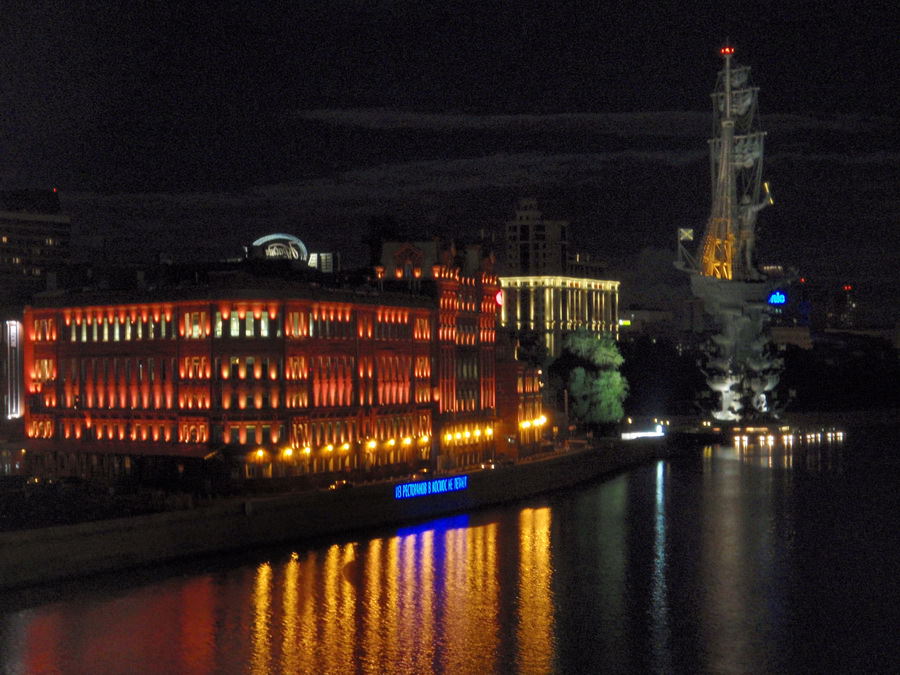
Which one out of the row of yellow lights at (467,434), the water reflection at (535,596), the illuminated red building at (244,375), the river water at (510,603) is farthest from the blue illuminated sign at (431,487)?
the row of yellow lights at (467,434)

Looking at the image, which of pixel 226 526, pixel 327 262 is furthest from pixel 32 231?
pixel 226 526

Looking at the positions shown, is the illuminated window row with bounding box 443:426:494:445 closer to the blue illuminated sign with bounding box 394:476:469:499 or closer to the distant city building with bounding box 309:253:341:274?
the blue illuminated sign with bounding box 394:476:469:499

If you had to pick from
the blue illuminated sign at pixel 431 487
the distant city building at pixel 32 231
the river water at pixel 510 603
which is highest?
the distant city building at pixel 32 231

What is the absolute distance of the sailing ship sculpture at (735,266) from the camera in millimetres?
120875

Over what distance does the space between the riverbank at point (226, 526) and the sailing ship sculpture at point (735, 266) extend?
51.7 metres

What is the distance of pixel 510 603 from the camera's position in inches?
1907

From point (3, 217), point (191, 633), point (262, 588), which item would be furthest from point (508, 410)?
point (3, 217)

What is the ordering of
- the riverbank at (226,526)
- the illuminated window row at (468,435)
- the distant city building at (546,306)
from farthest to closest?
the distant city building at (546,306)
the illuminated window row at (468,435)
the riverbank at (226,526)

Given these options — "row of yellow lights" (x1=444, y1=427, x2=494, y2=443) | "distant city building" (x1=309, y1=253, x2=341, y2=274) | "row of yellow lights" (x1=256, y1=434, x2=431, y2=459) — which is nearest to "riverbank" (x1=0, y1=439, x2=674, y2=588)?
Result: "row of yellow lights" (x1=256, y1=434, x2=431, y2=459)

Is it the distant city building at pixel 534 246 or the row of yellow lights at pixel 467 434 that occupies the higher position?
the distant city building at pixel 534 246

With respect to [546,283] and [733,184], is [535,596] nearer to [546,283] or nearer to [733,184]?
[733,184]

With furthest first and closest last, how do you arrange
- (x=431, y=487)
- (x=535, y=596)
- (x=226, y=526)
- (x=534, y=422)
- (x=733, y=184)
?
(x=733, y=184)
(x=534, y=422)
(x=431, y=487)
(x=226, y=526)
(x=535, y=596)

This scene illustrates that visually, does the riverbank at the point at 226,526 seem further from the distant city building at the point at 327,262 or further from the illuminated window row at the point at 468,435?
the distant city building at the point at 327,262

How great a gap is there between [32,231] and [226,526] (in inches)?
3253
